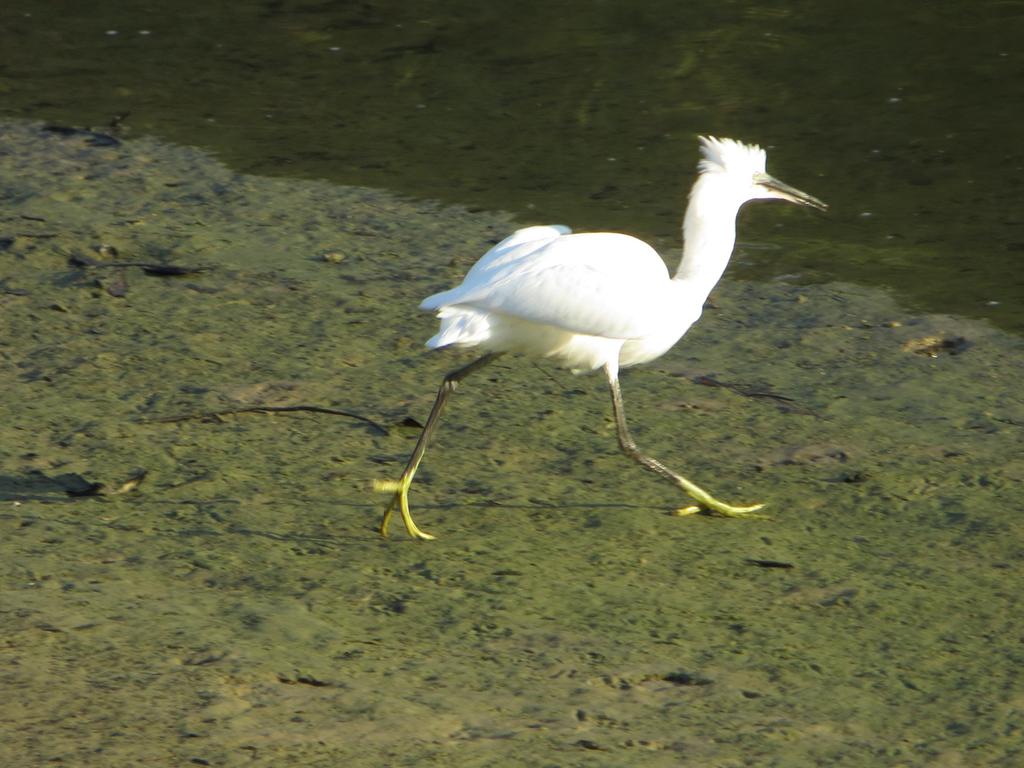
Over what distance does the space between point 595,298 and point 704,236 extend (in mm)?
488

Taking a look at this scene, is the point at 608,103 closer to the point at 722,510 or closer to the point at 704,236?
the point at 704,236

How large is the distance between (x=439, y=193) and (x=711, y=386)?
2224mm

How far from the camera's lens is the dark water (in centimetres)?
694

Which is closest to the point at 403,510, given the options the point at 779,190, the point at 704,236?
the point at 704,236

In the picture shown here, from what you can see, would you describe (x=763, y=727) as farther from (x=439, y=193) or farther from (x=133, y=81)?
(x=133, y=81)

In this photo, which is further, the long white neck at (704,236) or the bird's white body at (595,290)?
the long white neck at (704,236)

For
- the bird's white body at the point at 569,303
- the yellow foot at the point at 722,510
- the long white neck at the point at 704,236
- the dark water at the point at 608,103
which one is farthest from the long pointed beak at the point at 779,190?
the dark water at the point at 608,103

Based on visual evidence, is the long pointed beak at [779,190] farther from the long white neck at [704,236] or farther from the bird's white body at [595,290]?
the long white neck at [704,236]

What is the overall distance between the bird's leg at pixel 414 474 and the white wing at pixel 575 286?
0.27m

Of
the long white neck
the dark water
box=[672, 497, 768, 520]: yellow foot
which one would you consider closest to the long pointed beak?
the long white neck

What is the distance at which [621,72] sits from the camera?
342 inches

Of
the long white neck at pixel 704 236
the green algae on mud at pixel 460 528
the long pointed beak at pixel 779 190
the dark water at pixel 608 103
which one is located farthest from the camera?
the dark water at pixel 608 103

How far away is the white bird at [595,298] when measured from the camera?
14.4ft

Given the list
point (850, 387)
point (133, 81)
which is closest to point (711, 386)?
point (850, 387)
